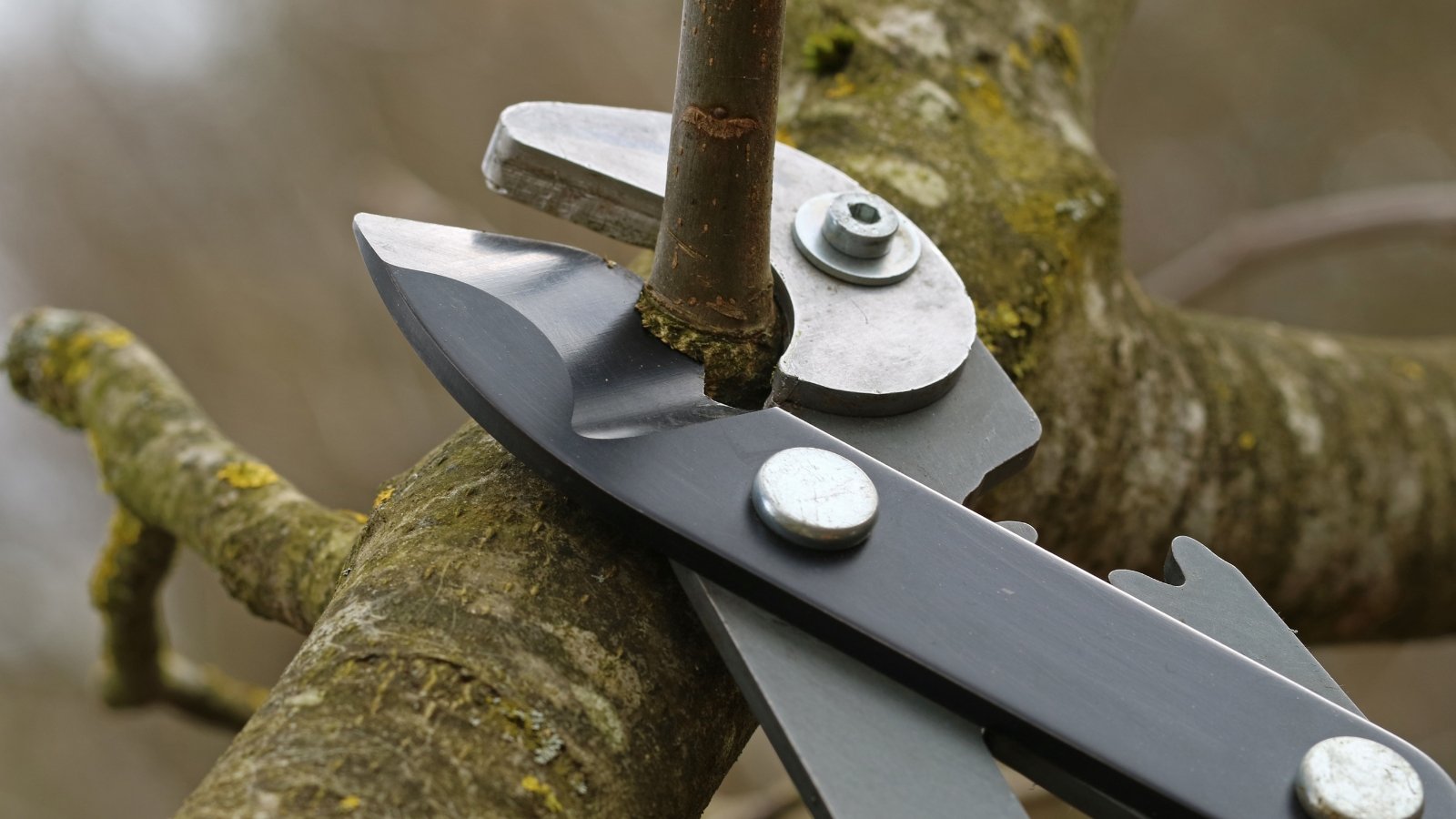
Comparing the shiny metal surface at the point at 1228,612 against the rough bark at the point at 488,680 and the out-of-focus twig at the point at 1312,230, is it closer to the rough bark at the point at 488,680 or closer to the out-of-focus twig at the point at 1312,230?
the rough bark at the point at 488,680

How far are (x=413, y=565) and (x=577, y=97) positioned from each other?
11.6 ft

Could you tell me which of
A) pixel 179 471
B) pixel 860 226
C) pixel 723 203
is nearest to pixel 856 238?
pixel 860 226

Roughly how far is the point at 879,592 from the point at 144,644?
4.14 ft

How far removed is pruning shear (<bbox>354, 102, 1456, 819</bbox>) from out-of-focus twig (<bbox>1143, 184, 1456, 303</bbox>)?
1585 millimetres

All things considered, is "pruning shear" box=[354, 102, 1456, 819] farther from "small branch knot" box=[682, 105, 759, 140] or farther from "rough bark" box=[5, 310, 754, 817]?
"small branch knot" box=[682, 105, 759, 140]

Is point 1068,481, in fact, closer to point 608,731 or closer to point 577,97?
point 608,731

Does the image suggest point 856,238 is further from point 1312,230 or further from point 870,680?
point 1312,230

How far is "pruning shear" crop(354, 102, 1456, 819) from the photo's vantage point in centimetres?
67

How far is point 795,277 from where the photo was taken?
0.87 meters

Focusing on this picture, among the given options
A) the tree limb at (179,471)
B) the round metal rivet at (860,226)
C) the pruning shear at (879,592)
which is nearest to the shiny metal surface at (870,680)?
the pruning shear at (879,592)

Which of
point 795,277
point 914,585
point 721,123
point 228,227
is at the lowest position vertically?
point 228,227

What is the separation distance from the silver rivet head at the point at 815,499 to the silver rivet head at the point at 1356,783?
0.27 metres

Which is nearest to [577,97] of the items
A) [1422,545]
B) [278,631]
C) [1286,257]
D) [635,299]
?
[278,631]

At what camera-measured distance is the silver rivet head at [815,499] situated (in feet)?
2.32
